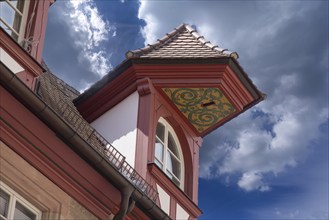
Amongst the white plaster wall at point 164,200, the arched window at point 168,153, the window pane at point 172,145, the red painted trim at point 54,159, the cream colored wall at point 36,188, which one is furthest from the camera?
the window pane at point 172,145

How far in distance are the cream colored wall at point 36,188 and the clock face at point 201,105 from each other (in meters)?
3.85

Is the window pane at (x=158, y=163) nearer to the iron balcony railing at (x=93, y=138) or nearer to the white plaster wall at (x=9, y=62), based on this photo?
the iron balcony railing at (x=93, y=138)

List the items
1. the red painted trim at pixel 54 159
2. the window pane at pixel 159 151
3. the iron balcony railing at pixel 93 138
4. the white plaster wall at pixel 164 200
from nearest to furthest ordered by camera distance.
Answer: the red painted trim at pixel 54 159, the iron balcony railing at pixel 93 138, the white plaster wall at pixel 164 200, the window pane at pixel 159 151

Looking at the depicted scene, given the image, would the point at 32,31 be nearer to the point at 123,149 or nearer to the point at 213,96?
the point at 123,149

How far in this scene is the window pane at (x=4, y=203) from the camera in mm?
9188

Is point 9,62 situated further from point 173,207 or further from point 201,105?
point 201,105

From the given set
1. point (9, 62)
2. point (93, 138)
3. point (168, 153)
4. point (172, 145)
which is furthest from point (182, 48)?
point (9, 62)

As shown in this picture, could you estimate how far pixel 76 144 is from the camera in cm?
1023

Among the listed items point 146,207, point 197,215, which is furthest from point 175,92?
point 146,207

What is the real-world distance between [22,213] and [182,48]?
17.7ft

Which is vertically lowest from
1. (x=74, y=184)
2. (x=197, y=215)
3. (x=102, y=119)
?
(x=74, y=184)

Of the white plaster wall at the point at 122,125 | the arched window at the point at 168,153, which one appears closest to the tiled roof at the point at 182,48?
the white plaster wall at the point at 122,125

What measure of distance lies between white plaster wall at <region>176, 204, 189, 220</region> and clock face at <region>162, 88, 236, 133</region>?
1.60 metres

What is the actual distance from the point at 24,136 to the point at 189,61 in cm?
430
